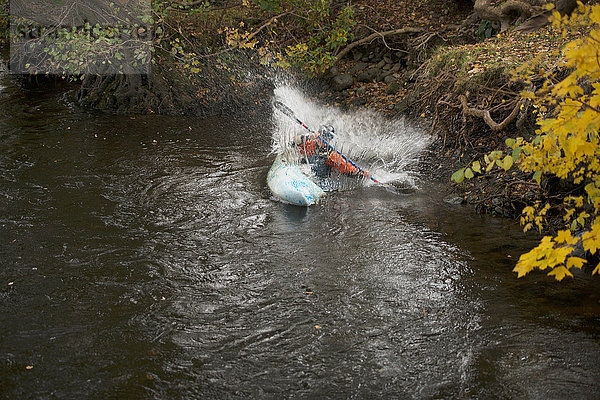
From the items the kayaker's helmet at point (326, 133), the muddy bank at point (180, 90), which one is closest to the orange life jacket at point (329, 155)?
the kayaker's helmet at point (326, 133)

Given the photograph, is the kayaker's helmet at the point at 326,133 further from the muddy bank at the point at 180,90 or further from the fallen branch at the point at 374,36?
the muddy bank at the point at 180,90

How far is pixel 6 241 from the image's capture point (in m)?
6.36

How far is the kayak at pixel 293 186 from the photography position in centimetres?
768

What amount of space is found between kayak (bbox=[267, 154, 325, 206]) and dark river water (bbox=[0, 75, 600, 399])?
161 mm

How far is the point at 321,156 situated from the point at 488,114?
2660mm

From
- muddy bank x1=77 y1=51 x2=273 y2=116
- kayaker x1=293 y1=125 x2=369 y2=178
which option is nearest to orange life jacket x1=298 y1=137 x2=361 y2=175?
kayaker x1=293 y1=125 x2=369 y2=178

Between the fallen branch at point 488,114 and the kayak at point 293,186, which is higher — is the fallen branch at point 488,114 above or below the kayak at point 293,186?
above

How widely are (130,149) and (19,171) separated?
6.65 ft

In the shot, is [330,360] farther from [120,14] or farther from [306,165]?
[120,14]

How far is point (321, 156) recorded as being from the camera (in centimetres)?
848

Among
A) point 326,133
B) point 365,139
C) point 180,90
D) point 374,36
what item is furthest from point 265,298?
point 374,36

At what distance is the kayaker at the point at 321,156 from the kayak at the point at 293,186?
0.32m

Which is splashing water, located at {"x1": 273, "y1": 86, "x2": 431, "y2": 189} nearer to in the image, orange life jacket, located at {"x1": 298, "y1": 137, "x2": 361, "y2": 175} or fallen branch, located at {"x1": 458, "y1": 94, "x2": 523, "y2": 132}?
orange life jacket, located at {"x1": 298, "y1": 137, "x2": 361, "y2": 175}

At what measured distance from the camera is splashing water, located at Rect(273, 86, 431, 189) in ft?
28.8
